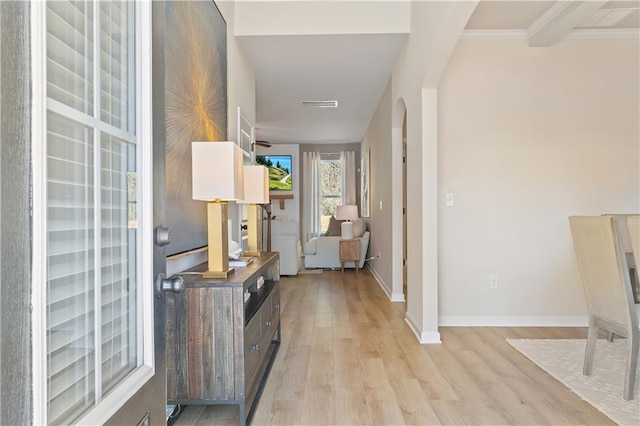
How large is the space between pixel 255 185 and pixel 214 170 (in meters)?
0.75

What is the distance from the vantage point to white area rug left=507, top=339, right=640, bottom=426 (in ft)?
6.33

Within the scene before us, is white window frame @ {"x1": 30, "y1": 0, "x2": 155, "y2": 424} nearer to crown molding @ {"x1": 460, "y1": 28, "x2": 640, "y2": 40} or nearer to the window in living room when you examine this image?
crown molding @ {"x1": 460, "y1": 28, "x2": 640, "y2": 40}

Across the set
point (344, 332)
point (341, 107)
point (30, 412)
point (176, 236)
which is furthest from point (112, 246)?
point (341, 107)

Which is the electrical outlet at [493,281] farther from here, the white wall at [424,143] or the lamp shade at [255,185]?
the lamp shade at [255,185]

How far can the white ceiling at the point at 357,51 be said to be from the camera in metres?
3.01

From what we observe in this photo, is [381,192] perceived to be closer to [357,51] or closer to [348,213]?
[348,213]

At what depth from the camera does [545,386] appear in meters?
2.17

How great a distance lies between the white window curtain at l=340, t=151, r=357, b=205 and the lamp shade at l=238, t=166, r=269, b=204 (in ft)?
20.3

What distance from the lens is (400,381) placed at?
2240mm

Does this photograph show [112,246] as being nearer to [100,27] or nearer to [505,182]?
[100,27]

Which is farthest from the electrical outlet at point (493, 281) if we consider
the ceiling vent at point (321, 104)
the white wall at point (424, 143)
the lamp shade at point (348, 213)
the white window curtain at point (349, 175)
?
the white window curtain at point (349, 175)

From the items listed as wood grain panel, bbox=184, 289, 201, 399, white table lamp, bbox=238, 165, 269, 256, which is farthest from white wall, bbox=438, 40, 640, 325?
wood grain panel, bbox=184, 289, 201, 399

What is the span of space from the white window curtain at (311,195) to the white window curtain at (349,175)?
620mm

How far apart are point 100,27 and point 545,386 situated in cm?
268
